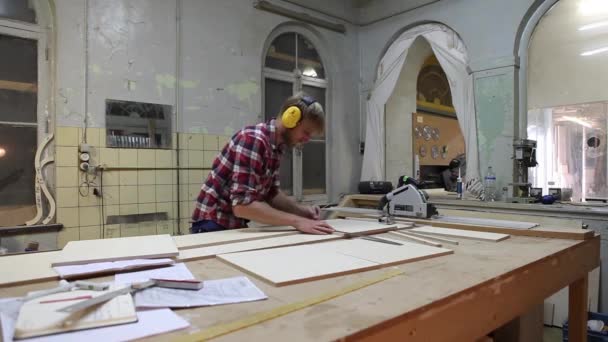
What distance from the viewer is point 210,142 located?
355 cm

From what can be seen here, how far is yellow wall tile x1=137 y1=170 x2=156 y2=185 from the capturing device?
3.14 metres

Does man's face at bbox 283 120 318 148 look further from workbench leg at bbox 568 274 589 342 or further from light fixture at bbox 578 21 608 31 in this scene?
light fixture at bbox 578 21 608 31

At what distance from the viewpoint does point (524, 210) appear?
9.64 ft

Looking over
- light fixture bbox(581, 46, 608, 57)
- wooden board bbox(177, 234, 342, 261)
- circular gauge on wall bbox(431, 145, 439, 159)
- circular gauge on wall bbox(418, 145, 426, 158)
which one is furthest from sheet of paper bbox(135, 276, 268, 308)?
circular gauge on wall bbox(431, 145, 439, 159)

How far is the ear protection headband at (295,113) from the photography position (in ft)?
5.55

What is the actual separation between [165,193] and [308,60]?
230 centimetres

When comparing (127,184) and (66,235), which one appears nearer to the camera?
(66,235)

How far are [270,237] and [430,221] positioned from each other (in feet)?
2.96

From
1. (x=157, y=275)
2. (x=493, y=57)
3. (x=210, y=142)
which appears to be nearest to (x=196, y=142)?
(x=210, y=142)

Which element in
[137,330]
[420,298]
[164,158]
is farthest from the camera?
[164,158]

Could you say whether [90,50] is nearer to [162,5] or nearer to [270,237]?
[162,5]

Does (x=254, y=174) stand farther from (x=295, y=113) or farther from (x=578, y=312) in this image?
(x=578, y=312)

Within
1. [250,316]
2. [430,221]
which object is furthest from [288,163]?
[250,316]

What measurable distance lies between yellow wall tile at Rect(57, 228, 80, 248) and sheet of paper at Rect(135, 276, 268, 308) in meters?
2.45
